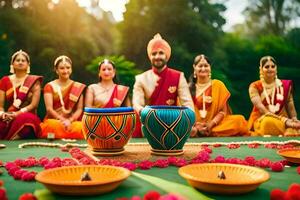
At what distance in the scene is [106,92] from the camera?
5.30 metres

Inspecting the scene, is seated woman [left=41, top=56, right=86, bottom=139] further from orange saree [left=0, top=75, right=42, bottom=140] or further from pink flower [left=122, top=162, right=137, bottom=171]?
pink flower [left=122, top=162, right=137, bottom=171]

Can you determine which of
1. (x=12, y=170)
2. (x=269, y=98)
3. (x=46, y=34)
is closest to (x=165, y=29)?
(x=46, y=34)

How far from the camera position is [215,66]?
12203 millimetres

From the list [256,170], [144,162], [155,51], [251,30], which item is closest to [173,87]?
[155,51]

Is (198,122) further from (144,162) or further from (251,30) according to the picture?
(251,30)

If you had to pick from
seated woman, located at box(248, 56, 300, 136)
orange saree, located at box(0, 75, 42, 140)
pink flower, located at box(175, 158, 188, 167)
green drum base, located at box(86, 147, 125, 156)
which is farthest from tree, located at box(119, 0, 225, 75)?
pink flower, located at box(175, 158, 188, 167)

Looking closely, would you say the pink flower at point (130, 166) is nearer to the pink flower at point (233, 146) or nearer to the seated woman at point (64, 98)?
the pink flower at point (233, 146)

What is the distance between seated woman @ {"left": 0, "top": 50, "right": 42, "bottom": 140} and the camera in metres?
4.85

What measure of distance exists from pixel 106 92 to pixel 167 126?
2588 millimetres

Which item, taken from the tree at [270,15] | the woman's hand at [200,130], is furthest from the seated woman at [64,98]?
the tree at [270,15]

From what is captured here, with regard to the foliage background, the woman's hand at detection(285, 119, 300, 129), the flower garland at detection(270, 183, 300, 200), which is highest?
the foliage background

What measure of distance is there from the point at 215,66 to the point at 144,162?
10.0m

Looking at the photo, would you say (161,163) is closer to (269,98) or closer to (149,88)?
(149,88)

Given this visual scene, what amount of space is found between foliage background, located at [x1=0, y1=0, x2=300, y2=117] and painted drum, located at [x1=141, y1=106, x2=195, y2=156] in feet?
22.3
